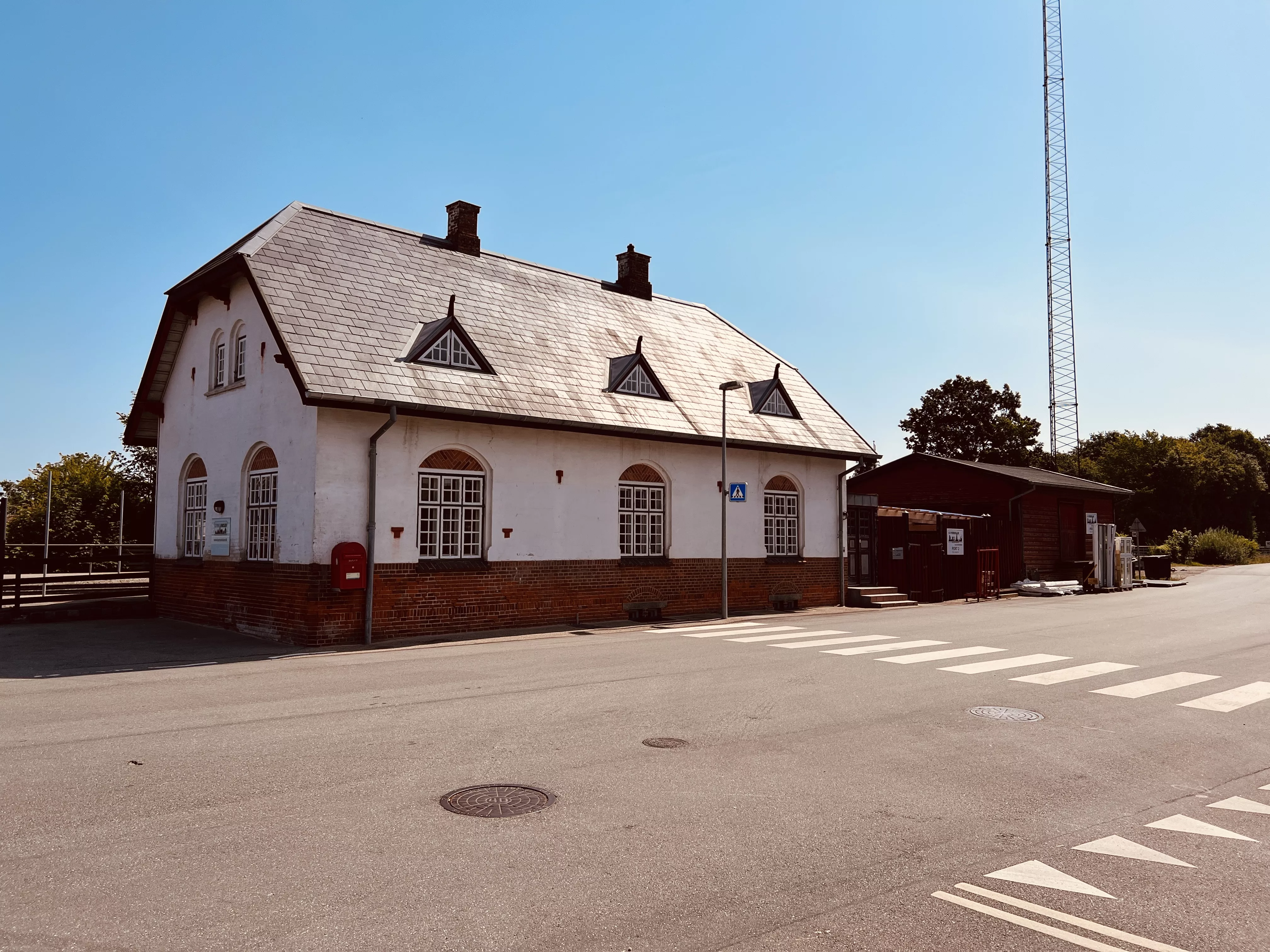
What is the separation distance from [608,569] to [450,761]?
44.3 feet

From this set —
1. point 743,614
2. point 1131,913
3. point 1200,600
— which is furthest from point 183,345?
point 1200,600

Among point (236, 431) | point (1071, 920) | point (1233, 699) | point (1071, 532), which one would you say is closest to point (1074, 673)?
point (1233, 699)

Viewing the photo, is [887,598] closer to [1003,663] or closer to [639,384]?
[639,384]

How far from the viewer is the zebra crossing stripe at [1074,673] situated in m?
12.2

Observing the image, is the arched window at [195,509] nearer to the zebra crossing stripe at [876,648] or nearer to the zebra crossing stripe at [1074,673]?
the zebra crossing stripe at [876,648]

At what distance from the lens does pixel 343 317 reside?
18297mm

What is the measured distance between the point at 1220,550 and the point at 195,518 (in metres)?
57.7

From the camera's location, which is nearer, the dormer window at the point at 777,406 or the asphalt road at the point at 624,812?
the asphalt road at the point at 624,812

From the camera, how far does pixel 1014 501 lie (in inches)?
1358

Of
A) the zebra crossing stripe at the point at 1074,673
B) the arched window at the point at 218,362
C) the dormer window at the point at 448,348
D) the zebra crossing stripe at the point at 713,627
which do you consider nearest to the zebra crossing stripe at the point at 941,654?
the zebra crossing stripe at the point at 1074,673

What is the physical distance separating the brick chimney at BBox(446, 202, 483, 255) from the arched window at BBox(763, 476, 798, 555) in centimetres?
993

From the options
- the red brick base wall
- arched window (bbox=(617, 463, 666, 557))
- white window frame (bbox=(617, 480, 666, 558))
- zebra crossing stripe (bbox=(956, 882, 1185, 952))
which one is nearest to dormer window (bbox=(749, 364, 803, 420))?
the red brick base wall

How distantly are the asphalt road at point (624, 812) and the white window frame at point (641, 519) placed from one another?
8.93 metres

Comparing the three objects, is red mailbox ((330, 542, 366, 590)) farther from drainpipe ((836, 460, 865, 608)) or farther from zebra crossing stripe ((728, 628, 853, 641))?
drainpipe ((836, 460, 865, 608))
